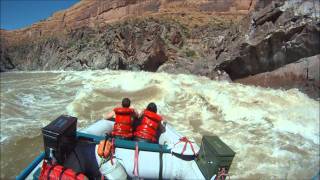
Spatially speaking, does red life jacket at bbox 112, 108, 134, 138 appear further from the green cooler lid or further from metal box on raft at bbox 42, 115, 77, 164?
the green cooler lid

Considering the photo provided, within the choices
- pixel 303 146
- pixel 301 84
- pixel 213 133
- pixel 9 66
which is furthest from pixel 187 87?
pixel 9 66

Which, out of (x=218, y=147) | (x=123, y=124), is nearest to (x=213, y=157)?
(x=218, y=147)

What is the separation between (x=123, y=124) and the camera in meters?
4.50

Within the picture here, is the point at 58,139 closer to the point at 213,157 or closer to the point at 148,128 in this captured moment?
the point at 213,157

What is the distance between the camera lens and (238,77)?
1348 cm

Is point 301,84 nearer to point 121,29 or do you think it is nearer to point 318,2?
point 318,2

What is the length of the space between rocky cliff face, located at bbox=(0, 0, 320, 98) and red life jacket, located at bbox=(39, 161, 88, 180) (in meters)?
9.81

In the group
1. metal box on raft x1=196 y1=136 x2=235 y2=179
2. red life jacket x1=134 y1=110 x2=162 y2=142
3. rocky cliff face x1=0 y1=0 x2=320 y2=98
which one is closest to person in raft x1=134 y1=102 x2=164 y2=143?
red life jacket x1=134 y1=110 x2=162 y2=142

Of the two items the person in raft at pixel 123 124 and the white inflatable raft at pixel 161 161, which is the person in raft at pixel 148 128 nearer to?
the person in raft at pixel 123 124

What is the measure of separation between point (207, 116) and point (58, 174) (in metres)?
6.14

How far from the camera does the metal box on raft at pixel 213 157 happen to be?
3.09 metres

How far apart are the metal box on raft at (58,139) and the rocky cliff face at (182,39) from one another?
9.53 m

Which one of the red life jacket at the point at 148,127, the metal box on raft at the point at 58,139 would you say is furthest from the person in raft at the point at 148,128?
the metal box on raft at the point at 58,139

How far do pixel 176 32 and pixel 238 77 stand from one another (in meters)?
11.8
